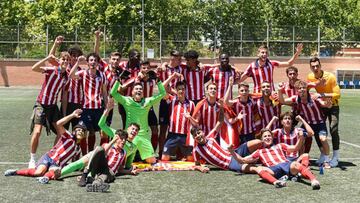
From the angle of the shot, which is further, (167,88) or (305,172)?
(167,88)

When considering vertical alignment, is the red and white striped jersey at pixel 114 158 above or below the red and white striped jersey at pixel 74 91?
below

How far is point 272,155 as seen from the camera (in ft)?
26.3

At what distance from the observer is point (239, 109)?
9203mm

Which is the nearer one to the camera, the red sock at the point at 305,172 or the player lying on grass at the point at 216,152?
the red sock at the point at 305,172

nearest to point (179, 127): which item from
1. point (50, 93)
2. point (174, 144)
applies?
point (174, 144)

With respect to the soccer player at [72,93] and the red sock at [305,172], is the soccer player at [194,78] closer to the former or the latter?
the soccer player at [72,93]

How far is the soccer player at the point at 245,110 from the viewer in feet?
29.9

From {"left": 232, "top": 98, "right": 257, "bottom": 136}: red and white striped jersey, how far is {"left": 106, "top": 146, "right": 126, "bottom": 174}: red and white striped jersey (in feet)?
7.62

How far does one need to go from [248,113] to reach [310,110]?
1044mm

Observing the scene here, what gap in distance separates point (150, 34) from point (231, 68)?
36300mm

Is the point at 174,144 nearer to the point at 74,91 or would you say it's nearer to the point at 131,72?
the point at 131,72

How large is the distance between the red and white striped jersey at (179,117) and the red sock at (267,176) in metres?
1.99

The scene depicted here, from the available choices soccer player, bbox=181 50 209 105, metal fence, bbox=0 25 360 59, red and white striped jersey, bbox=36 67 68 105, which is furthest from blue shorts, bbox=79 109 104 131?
metal fence, bbox=0 25 360 59

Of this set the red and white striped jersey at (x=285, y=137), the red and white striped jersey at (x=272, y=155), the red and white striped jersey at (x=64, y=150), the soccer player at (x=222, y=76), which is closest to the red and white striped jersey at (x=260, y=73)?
the soccer player at (x=222, y=76)
